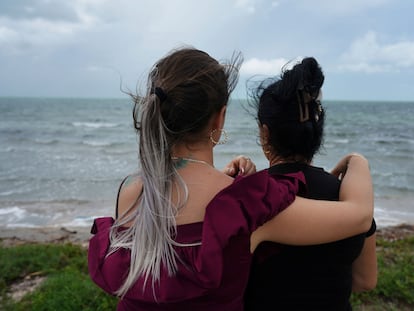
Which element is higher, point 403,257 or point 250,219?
point 250,219

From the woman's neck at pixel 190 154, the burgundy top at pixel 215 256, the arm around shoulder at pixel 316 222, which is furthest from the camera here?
the woman's neck at pixel 190 154

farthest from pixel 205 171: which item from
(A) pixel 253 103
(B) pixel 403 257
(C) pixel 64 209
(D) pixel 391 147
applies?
(D) pixel 391 147

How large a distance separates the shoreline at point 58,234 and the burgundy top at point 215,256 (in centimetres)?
541

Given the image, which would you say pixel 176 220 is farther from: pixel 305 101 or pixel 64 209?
pixel 64 209

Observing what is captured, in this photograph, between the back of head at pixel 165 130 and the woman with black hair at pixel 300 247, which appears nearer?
the back of head at pixel 165 130

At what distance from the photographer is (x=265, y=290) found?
4.97 ft

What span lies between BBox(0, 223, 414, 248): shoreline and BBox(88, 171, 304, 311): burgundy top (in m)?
5.41

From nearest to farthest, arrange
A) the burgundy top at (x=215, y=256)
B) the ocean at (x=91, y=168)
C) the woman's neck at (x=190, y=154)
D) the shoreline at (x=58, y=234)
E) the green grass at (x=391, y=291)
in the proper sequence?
1. the burgundy top at (x=215, y=256)
2. the woman's neck at (x=190, y=154)
3. the green grass at (x=391, y=291)
4. the shoreline at (x=58, y=234)
5. the ocean at (x=91, y=168)

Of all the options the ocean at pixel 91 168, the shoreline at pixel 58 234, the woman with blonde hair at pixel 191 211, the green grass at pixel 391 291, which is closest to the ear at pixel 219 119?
the woman with blonde hair at pixel 191 211

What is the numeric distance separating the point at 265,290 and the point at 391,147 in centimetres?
2016

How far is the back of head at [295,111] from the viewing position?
1.45 meters

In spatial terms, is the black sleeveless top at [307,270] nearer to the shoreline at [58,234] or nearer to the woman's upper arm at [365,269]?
the woman's upper arm at [365,269]

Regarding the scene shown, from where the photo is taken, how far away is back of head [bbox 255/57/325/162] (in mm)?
1452

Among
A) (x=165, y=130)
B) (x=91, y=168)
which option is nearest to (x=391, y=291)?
(x=165, y=130)
